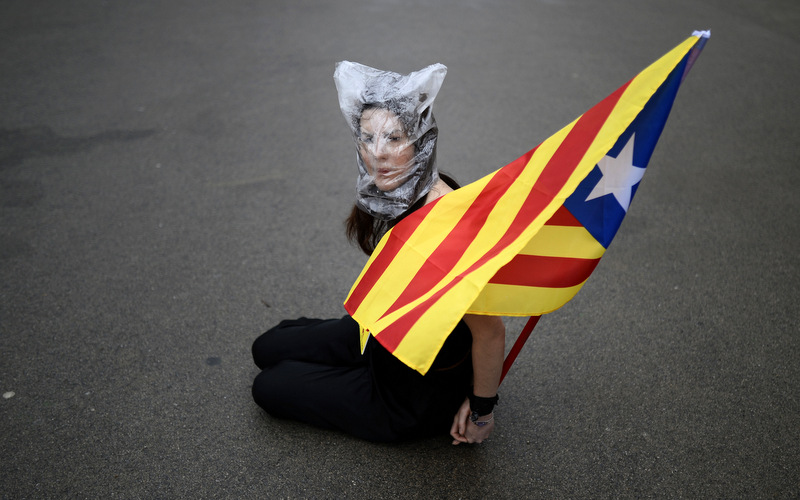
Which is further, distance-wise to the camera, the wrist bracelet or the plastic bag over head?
the wrist bracelet

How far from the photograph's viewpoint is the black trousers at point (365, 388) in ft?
6.90

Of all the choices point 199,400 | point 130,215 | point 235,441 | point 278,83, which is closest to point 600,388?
point 235,441

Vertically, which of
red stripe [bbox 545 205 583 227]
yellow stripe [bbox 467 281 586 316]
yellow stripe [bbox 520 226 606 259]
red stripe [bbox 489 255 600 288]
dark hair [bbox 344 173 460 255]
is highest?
red stripe [bbox 545 205 583 227]

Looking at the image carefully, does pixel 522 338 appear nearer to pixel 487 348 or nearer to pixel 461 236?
pixel 487 348

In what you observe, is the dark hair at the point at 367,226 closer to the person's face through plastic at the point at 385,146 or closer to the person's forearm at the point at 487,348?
the person's face through plastic at the point at 385,146

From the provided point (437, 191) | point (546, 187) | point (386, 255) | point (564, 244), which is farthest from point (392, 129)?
point (564, 244)

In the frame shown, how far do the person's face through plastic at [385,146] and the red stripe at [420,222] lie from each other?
15 cm

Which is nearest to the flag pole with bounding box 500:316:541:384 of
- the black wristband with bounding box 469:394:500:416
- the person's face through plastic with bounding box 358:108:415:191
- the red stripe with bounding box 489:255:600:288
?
the black wristband with bounding box 469:394:500:416

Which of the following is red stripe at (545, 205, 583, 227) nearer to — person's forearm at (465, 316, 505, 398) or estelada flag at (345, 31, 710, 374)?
estelada flag at (345, 31, 710, 374)

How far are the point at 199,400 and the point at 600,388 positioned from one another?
158 centimetres

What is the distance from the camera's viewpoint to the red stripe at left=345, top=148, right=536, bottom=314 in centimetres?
175

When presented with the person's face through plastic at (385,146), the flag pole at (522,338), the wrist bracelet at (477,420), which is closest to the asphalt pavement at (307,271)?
the wrist bracelet at (477,420)

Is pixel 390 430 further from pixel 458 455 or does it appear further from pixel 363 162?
pixel 363 162

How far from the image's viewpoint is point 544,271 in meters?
1.72
